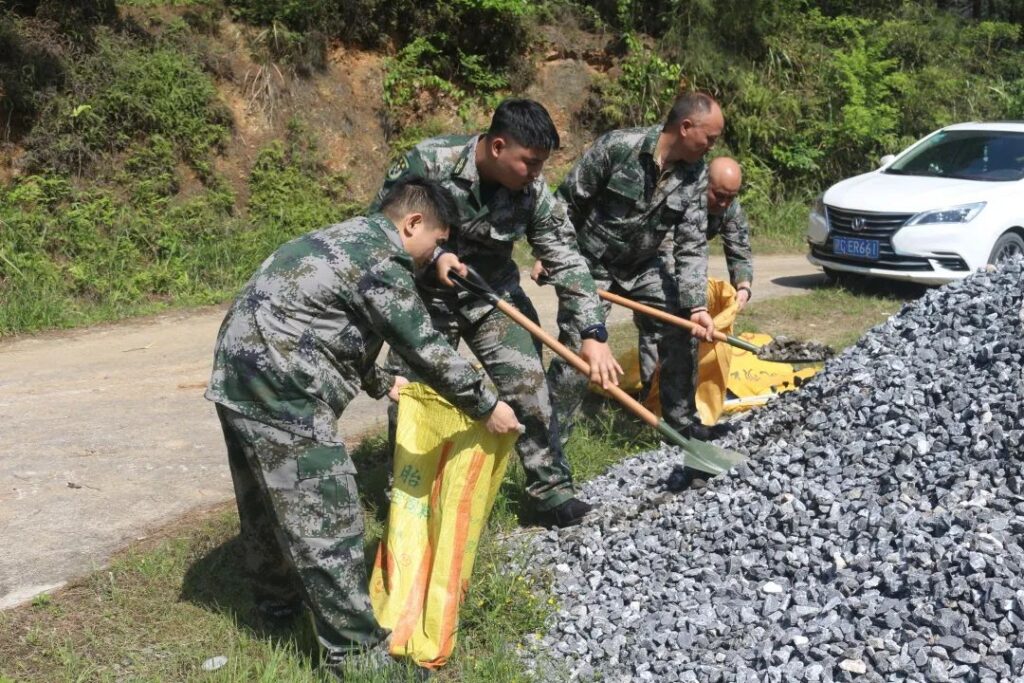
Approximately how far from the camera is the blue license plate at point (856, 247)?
10.3 meters

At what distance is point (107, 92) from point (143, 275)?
6.92 ft

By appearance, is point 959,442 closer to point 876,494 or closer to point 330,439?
point 876,494

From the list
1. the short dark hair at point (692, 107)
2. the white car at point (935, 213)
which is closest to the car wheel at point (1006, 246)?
the white car at point (935, 213)

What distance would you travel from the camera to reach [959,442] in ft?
14.1

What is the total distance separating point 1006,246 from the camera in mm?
10016

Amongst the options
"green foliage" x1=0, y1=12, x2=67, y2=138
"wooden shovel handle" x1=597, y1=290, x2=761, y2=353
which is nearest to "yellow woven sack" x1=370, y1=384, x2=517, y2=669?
"wooden shovel handle" x1=597, y1=290, x2=761, y2=353

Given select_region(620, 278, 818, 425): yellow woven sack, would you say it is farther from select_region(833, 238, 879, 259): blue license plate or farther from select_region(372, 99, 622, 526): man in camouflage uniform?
select_region(833, 238, 879, 259): blue license plate

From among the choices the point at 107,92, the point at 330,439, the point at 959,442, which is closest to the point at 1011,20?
the point at 107,92

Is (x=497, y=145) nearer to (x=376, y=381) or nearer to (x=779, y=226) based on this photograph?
(x=376, y=381)

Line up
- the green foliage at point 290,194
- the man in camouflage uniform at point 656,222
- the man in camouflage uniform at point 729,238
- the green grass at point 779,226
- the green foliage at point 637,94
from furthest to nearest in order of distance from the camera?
the green foliage at point 637,94 < the green grass at point 779,226 < the green foliage at point 290,194 < the man in camouflage uniform at point 729,238 < the man in camouflage uniform at point 656,222

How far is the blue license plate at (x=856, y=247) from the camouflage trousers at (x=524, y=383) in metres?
6.45

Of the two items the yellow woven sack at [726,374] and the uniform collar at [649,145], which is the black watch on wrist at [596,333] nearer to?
the uniform collar at [649,145]

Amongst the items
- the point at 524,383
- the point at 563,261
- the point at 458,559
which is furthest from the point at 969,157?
the point at 458,559

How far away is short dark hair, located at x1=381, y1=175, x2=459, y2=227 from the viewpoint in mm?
3607
